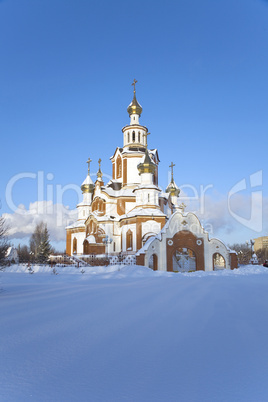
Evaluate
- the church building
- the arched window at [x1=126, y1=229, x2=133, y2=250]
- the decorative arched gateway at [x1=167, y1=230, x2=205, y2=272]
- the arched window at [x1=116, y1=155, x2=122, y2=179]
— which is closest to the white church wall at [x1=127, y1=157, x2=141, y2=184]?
the church building

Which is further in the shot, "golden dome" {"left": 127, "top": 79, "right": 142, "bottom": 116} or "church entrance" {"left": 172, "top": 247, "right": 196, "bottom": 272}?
"golden dome" {"left": 127, "top": 79, "right": 142, "bottom": 116}

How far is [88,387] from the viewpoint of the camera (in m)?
2.78

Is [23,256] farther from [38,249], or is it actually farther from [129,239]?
[129,239]

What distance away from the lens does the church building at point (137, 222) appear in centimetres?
2505

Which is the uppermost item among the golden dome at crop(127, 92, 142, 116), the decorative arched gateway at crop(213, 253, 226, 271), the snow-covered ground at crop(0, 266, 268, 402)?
the golden dome at crop(127, 92, 142, 116)

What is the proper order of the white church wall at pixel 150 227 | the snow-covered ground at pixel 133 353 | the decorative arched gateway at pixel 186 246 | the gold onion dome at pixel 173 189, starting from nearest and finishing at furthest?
the snow-covered ground at pixel 133 353 → the decorative arched gateway at pixel 186 246 → the white church wall at pixel 150 227 → the gold onion dome at pixel 173 189

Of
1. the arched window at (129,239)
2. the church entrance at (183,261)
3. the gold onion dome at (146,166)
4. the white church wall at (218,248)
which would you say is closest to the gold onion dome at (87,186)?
the gold onion dome at (146,166)

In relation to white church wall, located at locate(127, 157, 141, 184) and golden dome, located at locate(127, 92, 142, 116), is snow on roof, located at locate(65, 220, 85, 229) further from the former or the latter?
golden dome, located at locate(127, 92, 142, 116)

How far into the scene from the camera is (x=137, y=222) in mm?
28297

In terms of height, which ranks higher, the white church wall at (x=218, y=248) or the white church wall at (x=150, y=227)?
the white church wall at (x=150, y=227)

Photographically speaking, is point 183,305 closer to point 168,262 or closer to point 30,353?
point 30,353

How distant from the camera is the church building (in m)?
25.0

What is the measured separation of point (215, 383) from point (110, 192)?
30529 mm

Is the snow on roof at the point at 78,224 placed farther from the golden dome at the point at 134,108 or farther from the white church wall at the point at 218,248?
the white church wall at the point at 218,248
